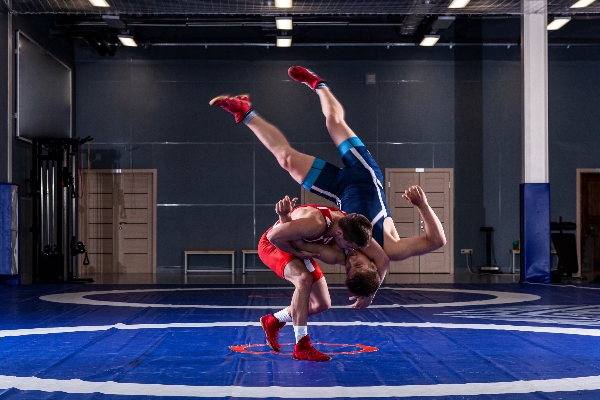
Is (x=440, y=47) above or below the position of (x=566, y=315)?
above

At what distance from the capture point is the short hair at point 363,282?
3.93m

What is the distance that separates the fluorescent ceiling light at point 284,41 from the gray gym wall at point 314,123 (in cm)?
31

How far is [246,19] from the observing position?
13.3 m

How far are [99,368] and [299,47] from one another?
11.7m

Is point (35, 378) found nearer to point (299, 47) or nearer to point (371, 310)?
point (371, 310)

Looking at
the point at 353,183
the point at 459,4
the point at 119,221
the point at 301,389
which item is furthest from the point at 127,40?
the point at 301,389

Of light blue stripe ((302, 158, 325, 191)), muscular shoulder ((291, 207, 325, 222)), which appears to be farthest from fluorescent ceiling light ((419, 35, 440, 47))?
muscular shoulder ((291, 207, 325, 222))

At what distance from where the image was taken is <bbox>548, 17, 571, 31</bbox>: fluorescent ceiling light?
1337 centimetres

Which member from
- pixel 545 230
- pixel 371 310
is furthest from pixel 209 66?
pixel 371 310

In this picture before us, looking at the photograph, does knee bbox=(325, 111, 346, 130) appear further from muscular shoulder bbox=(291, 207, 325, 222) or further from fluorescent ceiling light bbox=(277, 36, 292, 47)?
fluorescent ceiling light bbox=(277, 36, 292, 47)

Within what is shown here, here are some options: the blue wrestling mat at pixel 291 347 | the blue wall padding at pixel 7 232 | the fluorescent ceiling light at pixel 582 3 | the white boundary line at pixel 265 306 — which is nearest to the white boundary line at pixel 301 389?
the blue wrestling mat at pixel 291 347

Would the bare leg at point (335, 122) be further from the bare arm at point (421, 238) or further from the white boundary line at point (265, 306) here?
the white boundary line at point (265, 306)

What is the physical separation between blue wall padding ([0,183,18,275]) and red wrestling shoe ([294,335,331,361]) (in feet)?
24.8

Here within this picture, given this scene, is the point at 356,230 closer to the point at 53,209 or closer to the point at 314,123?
the point at 53,209
